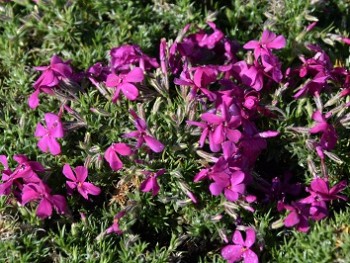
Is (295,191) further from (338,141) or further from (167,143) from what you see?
(167,143)

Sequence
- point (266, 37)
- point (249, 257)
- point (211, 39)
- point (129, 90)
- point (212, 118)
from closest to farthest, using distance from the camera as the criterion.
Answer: point (212, 118), point (249, 257), point (129, 90), point (266, 37), point (211, 39)

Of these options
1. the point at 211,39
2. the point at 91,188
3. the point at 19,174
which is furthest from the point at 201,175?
the point at 211,39

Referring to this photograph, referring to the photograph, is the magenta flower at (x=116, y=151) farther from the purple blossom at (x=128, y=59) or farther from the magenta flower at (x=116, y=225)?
the purple blossom at (x=128, y=59)

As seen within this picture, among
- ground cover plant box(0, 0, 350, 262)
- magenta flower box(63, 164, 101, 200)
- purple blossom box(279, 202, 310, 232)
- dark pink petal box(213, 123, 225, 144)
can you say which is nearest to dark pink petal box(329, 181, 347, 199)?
ground cover plant box(0, 0, 350, 262)

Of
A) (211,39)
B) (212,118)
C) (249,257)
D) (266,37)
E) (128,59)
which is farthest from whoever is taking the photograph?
(211,39)

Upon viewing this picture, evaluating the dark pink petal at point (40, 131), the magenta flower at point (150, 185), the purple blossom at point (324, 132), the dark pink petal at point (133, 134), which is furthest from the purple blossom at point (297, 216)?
the dark pink petal at point (40, 131)

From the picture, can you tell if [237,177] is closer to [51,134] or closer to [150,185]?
[150,185]

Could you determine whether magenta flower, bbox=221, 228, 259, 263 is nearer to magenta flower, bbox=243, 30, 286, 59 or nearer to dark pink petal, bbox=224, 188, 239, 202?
dark pink petal, bbox=224, 188, 239, 202
